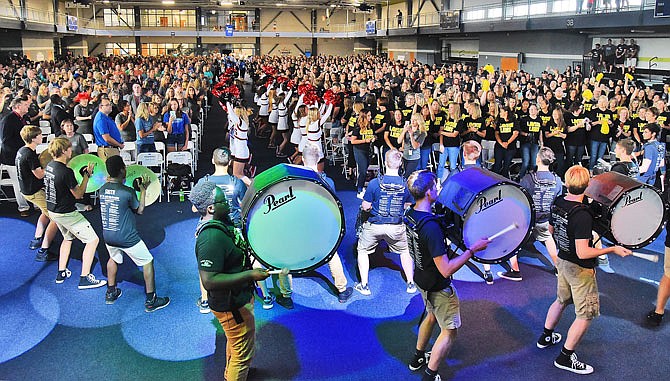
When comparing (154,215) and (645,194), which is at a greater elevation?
(645,194)

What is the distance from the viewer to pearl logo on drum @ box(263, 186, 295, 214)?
3480 millimetres

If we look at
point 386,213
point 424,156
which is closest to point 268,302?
point 386,213

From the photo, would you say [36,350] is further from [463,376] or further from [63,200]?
[463,376]

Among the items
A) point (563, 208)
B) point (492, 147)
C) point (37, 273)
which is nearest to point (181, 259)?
point (37, 273)

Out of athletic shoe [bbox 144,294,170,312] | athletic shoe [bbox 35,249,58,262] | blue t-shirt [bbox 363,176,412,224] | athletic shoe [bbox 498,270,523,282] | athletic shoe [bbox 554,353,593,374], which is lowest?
athletic shoe [bbox 554,353,593,374]

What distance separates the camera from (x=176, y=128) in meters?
10.2

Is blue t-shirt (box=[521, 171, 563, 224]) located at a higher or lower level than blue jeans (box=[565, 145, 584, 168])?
lower

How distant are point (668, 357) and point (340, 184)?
6.78 metres

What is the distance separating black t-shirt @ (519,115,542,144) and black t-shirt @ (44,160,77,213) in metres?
7.59

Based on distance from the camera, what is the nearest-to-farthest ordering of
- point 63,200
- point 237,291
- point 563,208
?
point 237,291
point 563,208
point 63,200

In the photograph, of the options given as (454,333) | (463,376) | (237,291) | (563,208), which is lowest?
(463,376)

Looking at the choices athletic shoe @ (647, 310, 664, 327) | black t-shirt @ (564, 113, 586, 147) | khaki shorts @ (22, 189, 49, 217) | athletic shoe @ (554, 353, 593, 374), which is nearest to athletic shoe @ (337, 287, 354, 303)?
athletic shoe @ (554, 353, 593, 374)

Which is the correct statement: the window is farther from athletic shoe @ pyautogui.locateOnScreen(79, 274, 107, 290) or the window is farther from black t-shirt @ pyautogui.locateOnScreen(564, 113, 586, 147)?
athletic shoe @ pyautogui.locateOnScreen(79, 274, 107, 290)

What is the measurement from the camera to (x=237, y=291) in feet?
11.5
